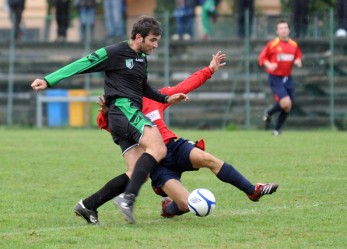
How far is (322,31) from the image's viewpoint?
74.7 feet

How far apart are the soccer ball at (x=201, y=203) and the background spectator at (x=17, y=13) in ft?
51.7

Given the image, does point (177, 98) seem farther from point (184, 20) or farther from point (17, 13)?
point (17, 13)

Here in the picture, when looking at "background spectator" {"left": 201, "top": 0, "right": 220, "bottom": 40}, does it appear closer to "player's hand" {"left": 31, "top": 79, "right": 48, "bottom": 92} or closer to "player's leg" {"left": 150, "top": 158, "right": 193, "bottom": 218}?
"player's leg" {"left": 150, "top": 158, "right": 193, "bottom": 218}

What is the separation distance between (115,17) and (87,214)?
14971 millimetres

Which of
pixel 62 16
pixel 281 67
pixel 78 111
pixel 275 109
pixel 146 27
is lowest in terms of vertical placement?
pixel 78 111

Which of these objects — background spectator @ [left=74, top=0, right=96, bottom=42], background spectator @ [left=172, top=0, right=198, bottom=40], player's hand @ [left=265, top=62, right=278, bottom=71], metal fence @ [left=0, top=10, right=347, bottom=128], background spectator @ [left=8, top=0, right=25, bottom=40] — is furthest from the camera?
background spectator @ [left=8, top=0, right=25, bottom=40]

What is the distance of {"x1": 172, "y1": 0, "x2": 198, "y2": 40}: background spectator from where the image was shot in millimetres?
23516

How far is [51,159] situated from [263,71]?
8.84m

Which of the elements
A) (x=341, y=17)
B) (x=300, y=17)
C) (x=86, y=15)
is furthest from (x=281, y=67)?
(x=86, y=15)

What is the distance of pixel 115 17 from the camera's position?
943 inches

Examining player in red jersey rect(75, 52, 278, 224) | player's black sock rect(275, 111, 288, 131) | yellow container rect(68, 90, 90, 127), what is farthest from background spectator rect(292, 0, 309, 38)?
player in red jersey rect(75, 52, 278, 224)

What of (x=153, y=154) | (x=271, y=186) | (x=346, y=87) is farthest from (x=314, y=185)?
(x=346, y=87)

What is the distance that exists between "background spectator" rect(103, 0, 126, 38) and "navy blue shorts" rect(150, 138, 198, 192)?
14423 mm

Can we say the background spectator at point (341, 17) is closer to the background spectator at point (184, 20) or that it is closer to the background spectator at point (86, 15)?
the background spectator at point (184, 20)
